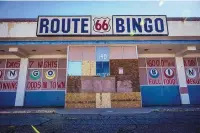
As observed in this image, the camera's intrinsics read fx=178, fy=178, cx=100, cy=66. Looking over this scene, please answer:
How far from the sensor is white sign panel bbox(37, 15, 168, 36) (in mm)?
12617

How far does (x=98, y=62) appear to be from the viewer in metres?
12.8

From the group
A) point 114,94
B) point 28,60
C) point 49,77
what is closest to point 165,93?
point 114,94

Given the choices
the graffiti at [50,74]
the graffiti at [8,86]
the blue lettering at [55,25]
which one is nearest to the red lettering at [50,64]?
the graffiti at [50,74]

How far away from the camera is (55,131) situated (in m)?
4.61

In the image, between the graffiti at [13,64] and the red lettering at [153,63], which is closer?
the graffiti at [13,64]

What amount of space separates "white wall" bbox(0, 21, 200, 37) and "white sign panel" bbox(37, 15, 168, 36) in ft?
1.96

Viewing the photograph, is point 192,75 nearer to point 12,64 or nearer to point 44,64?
point 44,64

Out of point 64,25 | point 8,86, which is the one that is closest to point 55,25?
point 64,25

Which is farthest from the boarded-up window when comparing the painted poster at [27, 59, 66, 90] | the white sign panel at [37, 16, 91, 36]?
the painted poster at [27, 59, 66, 90]

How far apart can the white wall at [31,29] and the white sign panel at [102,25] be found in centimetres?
60

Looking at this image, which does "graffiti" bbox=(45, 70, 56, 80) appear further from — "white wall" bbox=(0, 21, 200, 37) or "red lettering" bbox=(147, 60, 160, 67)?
"red lettering" bbox=(147, 60, 160, 67)

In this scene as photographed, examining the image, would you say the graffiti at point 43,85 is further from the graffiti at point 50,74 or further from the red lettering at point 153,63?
the red lettering at point 153,63

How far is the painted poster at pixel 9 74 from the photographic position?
49.1 ft

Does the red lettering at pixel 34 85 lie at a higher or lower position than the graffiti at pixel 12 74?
lower
